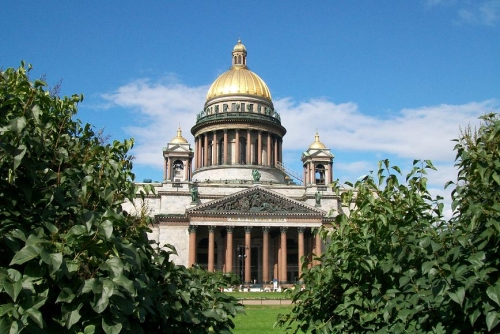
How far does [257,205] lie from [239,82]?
23703 mm

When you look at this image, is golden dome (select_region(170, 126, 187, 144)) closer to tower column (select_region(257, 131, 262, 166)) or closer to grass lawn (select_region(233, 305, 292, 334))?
tower column (select_region(257, 131, 262, 166))

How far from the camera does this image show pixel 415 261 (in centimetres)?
816

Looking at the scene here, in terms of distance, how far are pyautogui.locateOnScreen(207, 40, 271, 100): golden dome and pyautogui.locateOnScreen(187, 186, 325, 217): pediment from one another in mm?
Answer: 20730

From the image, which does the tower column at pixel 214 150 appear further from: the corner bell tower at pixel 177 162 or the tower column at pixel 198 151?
the corner bell tower at pixel 177 162

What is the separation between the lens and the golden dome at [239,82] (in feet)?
266

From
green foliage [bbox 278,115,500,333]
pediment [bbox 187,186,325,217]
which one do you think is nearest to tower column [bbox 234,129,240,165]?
pediment [bbox 187,186,325,217]

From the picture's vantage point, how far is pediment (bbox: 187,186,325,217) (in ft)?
211

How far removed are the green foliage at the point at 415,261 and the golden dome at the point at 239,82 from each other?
7151cm

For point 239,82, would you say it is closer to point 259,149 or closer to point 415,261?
point 259,149

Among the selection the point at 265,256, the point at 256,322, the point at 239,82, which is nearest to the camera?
the point at 256,322

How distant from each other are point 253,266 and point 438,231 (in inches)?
2456

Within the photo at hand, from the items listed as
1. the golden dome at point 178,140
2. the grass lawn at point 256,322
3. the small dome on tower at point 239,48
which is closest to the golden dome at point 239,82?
the small dome on tower at point 239,48

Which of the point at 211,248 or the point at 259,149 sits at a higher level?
the point at 259,149

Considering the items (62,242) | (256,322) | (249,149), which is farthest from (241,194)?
(62,242)
